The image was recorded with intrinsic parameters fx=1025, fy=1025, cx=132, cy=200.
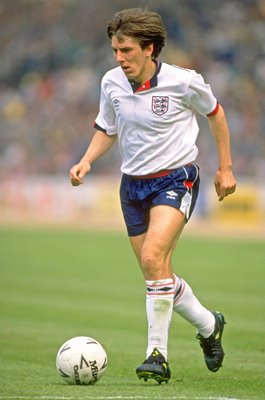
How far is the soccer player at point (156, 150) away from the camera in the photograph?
6949mm

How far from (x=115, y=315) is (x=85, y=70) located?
963 inches

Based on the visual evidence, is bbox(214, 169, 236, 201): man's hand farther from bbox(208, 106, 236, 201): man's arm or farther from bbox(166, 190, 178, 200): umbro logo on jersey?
bbox(166, 190, 178, 200): umbro logo on jersey

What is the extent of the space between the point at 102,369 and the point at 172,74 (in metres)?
2.10

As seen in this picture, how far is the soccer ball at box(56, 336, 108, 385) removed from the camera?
269 inches

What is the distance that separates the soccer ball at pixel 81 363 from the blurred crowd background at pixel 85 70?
23.4m

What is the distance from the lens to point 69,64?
3694 centimetres

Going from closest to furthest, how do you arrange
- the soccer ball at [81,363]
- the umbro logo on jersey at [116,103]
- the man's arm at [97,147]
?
the soccer ball at [81,363] → the umbro logo on jersey at [116,103] → the man's arm at [97,147]

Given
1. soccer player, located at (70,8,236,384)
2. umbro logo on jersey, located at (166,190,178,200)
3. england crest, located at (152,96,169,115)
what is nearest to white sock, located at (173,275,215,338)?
soccer player, located at (70,8,236,384)

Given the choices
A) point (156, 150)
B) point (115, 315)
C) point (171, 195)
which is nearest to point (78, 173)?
point (156, 150)

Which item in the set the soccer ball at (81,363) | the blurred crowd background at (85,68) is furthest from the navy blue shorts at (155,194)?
the blurred crowd background at (85,68)

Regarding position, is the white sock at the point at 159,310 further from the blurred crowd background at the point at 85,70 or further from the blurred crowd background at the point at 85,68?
the blurred crowd background at the point at 85,68

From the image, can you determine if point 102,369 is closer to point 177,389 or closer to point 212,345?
point 177,389

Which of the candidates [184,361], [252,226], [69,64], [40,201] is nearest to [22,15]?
[69,64]

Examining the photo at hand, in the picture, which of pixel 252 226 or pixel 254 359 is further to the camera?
pixel 252 226
